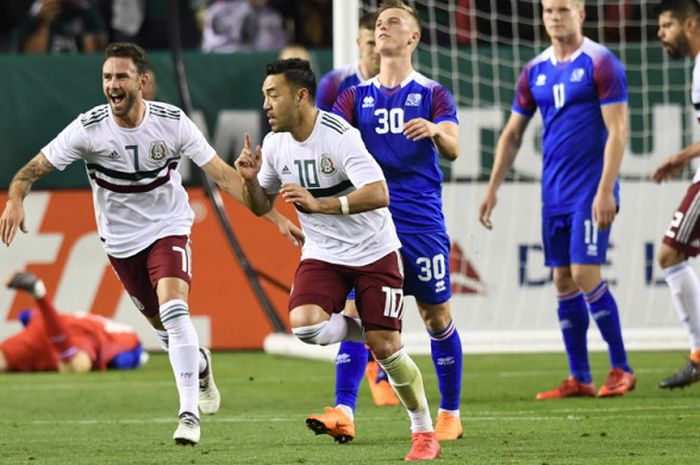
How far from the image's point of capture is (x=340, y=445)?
7277mm

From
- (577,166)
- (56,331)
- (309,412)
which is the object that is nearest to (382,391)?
(309,412)

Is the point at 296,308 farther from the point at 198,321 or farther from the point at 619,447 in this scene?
the point at 198,321

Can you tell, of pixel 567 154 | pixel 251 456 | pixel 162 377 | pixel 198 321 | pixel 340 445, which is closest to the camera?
pixel 251 456

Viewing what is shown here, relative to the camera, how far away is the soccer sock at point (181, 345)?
294 inches

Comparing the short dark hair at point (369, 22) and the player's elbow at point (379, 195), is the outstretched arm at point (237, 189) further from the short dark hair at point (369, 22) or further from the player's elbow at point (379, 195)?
the short dark hair at point (369, 22)

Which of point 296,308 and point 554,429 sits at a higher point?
point 296,308

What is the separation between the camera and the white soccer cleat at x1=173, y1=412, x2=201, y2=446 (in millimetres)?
7070

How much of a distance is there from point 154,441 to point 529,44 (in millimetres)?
7059

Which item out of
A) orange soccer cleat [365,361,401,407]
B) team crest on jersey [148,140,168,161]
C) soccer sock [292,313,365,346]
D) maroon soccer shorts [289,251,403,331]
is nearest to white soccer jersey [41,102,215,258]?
team crest on jersey [148,140,168,161]

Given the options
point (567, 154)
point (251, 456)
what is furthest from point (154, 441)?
point (567, 154)

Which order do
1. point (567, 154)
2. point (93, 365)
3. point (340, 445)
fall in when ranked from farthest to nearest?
point (93, 365) < point (567, 154) < point (340, 445)

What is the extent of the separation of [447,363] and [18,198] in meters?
2.23

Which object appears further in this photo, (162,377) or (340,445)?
(162,377)

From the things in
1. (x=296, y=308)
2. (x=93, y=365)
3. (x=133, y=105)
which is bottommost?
(x=93, y=365)
